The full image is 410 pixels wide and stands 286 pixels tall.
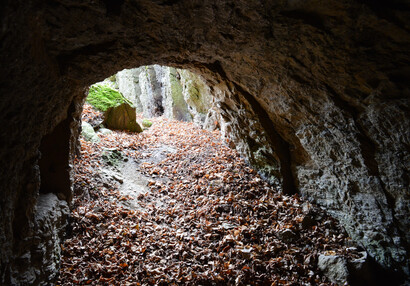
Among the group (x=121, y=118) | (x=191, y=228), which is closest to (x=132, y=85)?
(x=121, y=118)

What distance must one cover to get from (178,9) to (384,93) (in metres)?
3.41

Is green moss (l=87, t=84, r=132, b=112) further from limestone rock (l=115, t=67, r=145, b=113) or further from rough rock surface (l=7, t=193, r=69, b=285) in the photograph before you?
limestone rock (l=115, t=67, r=145, b=113)

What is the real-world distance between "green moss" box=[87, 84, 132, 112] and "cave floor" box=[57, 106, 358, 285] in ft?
10.3

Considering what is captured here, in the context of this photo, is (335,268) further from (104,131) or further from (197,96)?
(197,96)

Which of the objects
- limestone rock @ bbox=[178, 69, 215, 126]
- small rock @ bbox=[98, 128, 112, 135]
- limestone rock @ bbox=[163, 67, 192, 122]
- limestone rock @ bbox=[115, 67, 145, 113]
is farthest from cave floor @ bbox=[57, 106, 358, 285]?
limestone rock @ bbox=[115, 67, 145, 113]

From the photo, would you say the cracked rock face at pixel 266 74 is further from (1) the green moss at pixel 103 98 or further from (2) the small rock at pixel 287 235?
(1) the green moss at pixel 103 98

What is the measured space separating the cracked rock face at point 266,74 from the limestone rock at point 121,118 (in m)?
5.12

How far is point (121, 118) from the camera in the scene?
36.1 feet

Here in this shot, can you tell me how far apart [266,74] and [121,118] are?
831 centimetres

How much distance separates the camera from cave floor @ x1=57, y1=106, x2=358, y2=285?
4.40m

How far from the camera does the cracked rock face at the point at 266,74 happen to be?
8.75ft

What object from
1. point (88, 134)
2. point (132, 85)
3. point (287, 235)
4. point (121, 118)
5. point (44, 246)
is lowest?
point (287, 235)

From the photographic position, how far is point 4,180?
2.67 m

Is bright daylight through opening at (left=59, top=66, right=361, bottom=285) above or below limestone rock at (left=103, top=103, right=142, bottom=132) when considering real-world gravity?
below
